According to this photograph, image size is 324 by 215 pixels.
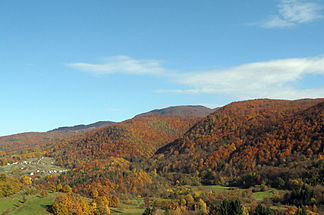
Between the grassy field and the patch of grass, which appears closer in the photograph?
the patch of grass

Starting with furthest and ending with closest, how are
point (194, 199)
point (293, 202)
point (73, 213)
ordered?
point (194, 199) < point (293, 202) < point (73, 213)

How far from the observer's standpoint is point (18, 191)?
16188 centimetres

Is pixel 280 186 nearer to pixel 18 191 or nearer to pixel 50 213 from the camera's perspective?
pixel 50 213

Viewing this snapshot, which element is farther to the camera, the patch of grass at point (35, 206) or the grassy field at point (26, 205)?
the grassy field at point (26, 205)

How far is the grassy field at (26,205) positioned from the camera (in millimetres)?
121875

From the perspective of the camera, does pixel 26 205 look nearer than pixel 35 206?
No

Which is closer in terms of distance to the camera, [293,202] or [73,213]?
[73,213]

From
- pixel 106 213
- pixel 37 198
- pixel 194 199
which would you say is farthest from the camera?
pixel 194 199

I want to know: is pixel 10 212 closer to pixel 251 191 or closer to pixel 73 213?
pixel 73 213

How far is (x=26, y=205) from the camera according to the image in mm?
130500

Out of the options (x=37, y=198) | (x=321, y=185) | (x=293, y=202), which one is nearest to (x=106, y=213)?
(x=37, y=198)

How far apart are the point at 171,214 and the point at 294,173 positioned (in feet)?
385

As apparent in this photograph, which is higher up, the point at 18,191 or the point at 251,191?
the point at 18,191

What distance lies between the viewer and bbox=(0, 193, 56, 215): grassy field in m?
122
